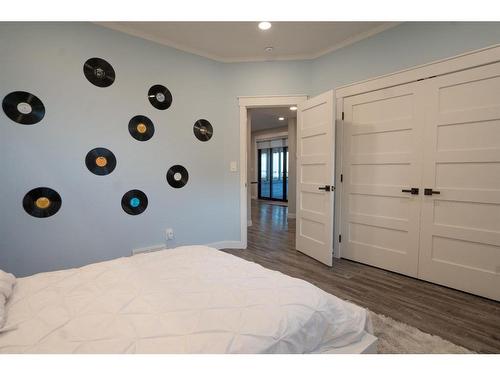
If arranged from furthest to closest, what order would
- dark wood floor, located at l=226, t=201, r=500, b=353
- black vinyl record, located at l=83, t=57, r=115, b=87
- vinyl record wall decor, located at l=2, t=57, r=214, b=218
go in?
black vinyl record, located at l=83, t=57, r=115, b=87 < vinyl record wall decor, located at l=2, t=57, r=214, b=218 < dark wood floor, located at l=226, t=201, r=500, b=353

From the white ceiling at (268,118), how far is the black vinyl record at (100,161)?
150 inches

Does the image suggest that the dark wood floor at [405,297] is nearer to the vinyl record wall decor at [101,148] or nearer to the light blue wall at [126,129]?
the light blue wall at [126,129]

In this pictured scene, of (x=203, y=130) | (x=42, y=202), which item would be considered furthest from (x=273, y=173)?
(x=42, y=202)

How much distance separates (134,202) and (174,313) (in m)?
2.23

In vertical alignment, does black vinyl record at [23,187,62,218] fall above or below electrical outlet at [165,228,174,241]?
above

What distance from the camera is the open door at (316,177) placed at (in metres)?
3.09

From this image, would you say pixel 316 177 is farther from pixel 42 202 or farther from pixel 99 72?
pixel 42 202

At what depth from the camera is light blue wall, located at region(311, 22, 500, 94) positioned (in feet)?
7.76

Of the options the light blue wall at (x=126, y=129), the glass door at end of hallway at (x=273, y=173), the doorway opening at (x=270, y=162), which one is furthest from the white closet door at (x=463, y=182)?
the glass door at end of hallway at (x=273, y=173)

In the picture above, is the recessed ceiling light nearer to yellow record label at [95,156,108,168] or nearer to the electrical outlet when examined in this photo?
yellow record label at [95,156,108,168]

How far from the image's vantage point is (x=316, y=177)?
132 inches

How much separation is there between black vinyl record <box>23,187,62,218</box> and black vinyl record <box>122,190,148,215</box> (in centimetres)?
60

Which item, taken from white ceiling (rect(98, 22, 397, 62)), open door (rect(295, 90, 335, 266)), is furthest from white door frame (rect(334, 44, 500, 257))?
white ceiling (rect(98, 22, 397, 62))
